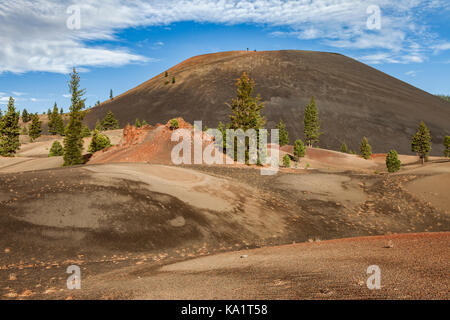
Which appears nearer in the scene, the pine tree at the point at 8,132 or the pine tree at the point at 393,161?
the pine tree at the point at 393,161

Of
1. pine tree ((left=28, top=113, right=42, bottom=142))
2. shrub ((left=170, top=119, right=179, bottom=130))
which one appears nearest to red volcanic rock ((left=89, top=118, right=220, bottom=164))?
shrub ((left=170, top=119, right=179, bottom=130))

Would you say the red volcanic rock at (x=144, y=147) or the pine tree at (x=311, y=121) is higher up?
the pine tree at (x=311, y=121)

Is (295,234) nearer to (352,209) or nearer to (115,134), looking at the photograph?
(352,209)

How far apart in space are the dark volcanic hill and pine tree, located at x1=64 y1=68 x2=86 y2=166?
65865mm

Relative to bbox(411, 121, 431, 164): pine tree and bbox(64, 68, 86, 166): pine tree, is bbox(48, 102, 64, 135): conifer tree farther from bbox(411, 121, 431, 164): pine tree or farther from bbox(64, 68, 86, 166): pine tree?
bbox(411, 121, 431, 164): pine tree

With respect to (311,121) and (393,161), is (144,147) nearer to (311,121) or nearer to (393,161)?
(393,161)

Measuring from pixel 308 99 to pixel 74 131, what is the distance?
9276 centimetres

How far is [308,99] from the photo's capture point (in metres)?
112

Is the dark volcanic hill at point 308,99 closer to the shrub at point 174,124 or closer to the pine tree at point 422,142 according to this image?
the pine tree at point 422,142

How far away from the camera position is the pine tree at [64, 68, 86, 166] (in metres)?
37.0

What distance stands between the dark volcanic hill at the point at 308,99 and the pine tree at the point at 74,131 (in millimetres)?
65865

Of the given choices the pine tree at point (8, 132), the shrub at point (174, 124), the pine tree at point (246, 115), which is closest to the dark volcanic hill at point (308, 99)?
the pine tree at point (246, 115)

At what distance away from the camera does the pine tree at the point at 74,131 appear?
37031 millimetres

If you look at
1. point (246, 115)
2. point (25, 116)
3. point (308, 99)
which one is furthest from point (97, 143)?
point (25, 116)
